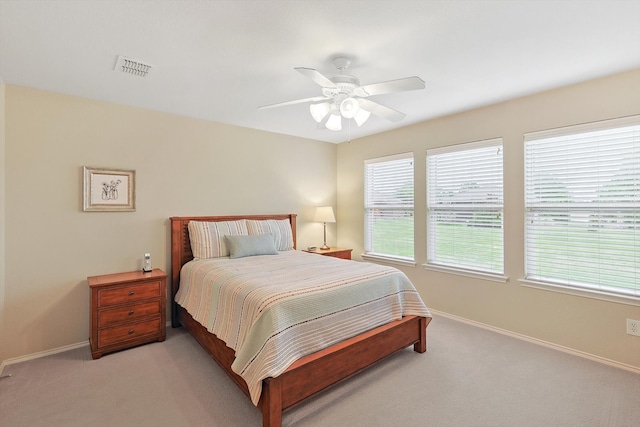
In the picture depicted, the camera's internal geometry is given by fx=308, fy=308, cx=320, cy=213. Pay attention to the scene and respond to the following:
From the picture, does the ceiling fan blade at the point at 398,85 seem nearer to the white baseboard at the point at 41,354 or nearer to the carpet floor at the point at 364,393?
the carpet floor at the point at 364,393

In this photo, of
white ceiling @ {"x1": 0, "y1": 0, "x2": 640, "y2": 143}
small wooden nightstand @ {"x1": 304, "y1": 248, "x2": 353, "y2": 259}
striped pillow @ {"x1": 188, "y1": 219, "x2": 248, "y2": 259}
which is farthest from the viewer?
small wooden nightstand @ {"x1": 304, "y1": 248, "x2": 353, "y2": 259}

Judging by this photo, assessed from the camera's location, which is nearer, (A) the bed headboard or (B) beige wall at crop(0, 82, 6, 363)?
(B) beige wall at crop(0, 82, 6, 363)

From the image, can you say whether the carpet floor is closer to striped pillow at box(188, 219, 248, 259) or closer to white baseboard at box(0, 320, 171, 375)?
white baseboard at box(0, 320, 171, 375)

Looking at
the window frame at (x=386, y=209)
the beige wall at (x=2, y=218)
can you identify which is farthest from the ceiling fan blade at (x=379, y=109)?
the beige wall at (x=2, y=218)

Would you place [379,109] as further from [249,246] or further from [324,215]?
[324,215]

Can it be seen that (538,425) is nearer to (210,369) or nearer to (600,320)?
(600,320)

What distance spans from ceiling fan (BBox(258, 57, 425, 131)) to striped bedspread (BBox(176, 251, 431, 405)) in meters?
1.32

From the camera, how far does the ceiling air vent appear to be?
7.52ft

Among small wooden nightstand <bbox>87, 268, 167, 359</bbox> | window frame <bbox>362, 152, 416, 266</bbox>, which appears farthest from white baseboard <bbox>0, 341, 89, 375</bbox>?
window frame <bbox>362, 152, 416, 266</bbox>

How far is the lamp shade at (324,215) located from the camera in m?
4.66

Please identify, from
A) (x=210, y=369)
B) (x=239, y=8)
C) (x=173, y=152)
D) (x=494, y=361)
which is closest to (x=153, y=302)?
(x=210, y=369)

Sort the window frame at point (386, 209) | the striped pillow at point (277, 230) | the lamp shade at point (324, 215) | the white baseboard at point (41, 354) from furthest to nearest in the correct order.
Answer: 1. the lamp shade at point (324, 215)
2. the window frame at point (386, 209)
3. the striped pillow at point (277, 230)
4. the white baseboard at point (41, 354)

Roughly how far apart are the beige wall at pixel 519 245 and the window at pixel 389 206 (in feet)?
0.53

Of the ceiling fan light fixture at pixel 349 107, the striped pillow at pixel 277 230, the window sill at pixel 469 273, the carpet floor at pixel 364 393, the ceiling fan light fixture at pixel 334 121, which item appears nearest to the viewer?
the carpet floor at pixel 364 393
